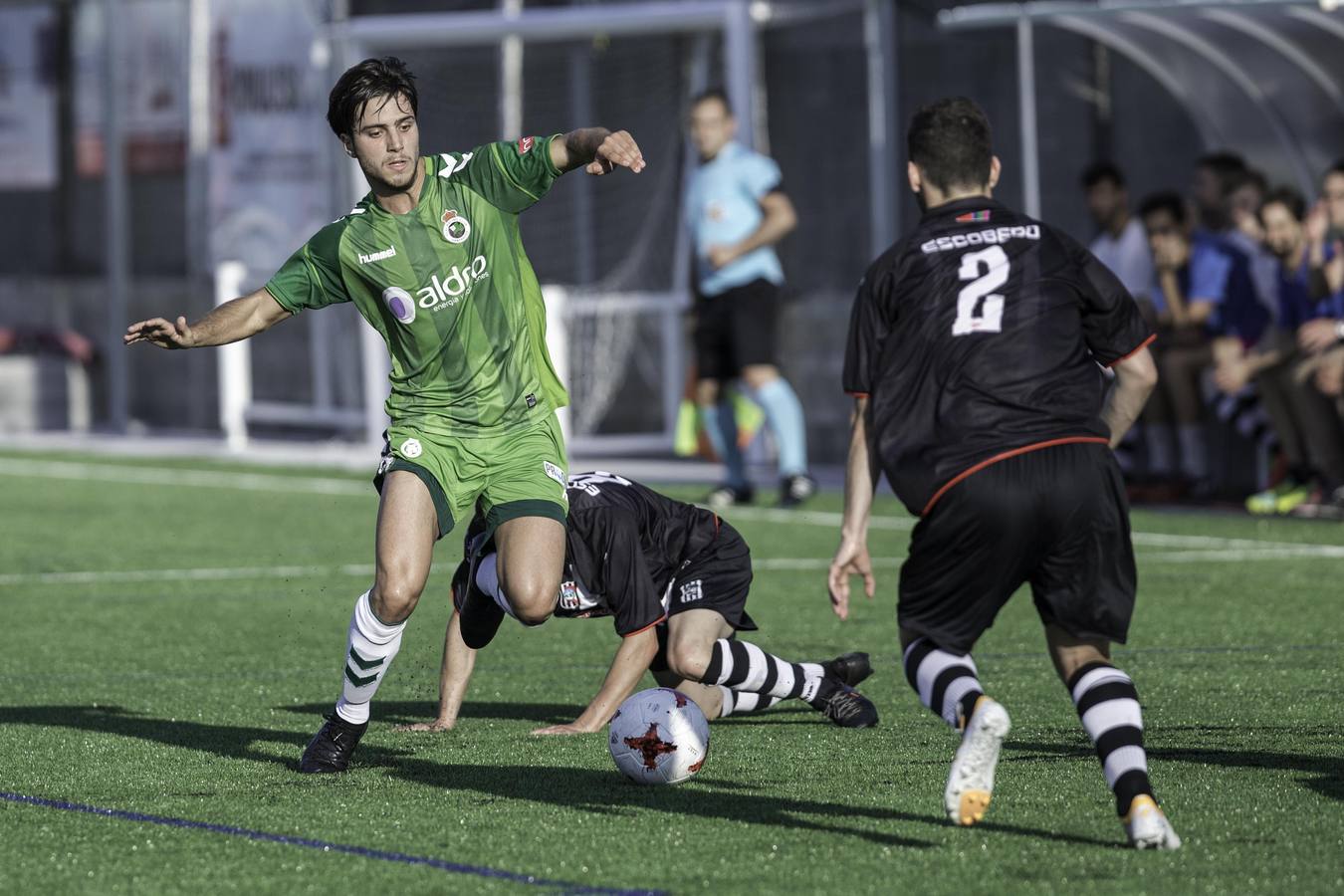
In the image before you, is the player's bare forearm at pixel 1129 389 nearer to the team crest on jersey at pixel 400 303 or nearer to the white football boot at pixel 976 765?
the white football boot at pixel 976 765

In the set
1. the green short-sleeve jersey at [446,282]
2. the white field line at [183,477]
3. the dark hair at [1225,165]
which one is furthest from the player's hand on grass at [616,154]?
the white field line at [183,477]

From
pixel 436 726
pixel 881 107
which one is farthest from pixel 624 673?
pixel 881 107

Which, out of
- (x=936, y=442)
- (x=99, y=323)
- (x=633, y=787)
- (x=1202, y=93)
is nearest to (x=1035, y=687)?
(x=633, y=787)

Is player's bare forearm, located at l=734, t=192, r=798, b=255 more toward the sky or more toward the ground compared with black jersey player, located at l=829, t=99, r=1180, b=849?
more toward the sky

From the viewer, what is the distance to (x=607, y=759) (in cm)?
606

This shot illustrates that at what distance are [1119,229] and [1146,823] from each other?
8944 mm

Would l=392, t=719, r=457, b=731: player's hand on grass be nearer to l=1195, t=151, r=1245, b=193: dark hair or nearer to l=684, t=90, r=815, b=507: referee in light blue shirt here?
l=684, t=90, r=815, b=507: referee in light blue shirt

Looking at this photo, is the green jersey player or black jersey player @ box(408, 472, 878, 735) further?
black jersey player @ box(408, 472, 878, 735)

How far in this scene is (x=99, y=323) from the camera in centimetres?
2233

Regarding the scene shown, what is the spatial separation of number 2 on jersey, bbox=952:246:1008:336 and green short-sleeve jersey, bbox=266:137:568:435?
1507mm

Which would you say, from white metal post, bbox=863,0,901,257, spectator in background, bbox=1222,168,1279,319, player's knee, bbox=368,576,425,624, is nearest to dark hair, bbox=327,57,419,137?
player's knee, bbox=368,576,425,624

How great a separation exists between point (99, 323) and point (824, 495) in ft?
35.6

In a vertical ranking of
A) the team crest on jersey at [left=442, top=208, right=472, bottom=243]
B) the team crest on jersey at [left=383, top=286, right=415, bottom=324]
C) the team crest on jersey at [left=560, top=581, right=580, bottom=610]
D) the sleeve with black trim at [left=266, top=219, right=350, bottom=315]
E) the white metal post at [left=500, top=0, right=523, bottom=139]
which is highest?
the white metal post at [left=500, top=0, right=523, bottom=139]

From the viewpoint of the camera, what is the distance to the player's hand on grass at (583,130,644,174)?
5621 mm
